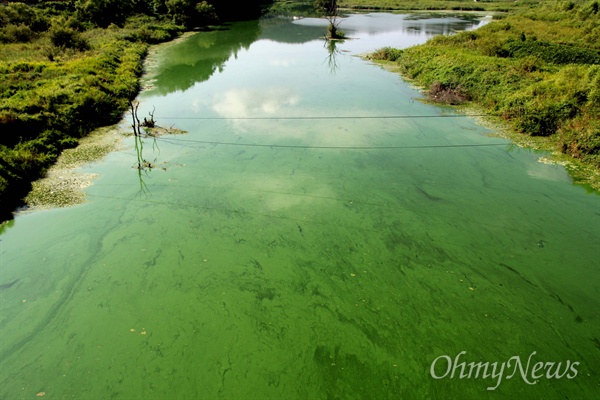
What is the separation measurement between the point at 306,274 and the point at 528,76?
11132 mm

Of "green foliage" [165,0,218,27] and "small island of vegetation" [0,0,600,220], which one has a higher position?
"green foliage" [165,0,218,27]

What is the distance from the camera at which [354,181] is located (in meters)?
7.68

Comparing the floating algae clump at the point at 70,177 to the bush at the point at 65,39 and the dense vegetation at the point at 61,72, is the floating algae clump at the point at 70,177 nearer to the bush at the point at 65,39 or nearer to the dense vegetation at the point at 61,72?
the dense vegetation at the point at 61,72

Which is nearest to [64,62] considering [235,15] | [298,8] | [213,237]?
[213,237]

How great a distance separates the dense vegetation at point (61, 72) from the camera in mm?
7897

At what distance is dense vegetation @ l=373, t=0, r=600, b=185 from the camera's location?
9094 mm

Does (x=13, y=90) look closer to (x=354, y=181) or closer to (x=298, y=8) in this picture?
(x=354, y=181)

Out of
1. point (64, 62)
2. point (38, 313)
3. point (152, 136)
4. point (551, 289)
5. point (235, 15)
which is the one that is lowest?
point (551, 289)

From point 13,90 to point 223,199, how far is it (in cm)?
808

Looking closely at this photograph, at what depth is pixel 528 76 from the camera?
11.4 metres
